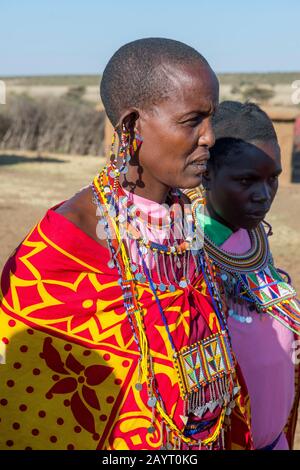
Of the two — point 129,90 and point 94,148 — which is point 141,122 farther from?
point 94,148

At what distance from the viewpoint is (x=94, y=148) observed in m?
21.1

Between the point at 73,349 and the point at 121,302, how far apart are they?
20 cm

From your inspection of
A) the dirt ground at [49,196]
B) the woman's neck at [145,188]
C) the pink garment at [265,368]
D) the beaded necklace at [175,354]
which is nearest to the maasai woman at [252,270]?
the pink garment at [265,368]

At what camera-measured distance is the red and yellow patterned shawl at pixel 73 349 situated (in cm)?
198

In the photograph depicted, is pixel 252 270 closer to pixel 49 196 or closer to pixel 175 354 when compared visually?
pixel 175 354

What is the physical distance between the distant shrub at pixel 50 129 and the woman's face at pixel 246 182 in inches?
735

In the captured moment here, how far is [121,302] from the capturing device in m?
2.03

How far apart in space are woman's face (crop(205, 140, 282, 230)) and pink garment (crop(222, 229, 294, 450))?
162mm

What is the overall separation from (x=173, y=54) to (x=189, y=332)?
34.7 inches

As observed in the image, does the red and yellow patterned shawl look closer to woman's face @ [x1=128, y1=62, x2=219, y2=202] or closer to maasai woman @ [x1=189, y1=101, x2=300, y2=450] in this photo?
woman's face @ [x1=128, y1=62, x2=219, y2=202]

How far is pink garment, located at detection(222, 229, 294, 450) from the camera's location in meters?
2.60

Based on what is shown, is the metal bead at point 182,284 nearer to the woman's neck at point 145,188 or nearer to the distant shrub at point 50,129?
the woman's neck at point 145,188

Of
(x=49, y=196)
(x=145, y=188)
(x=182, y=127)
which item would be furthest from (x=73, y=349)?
(x=49, y=196)

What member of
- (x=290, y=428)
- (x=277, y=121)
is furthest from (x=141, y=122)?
(x=277, y=121)
